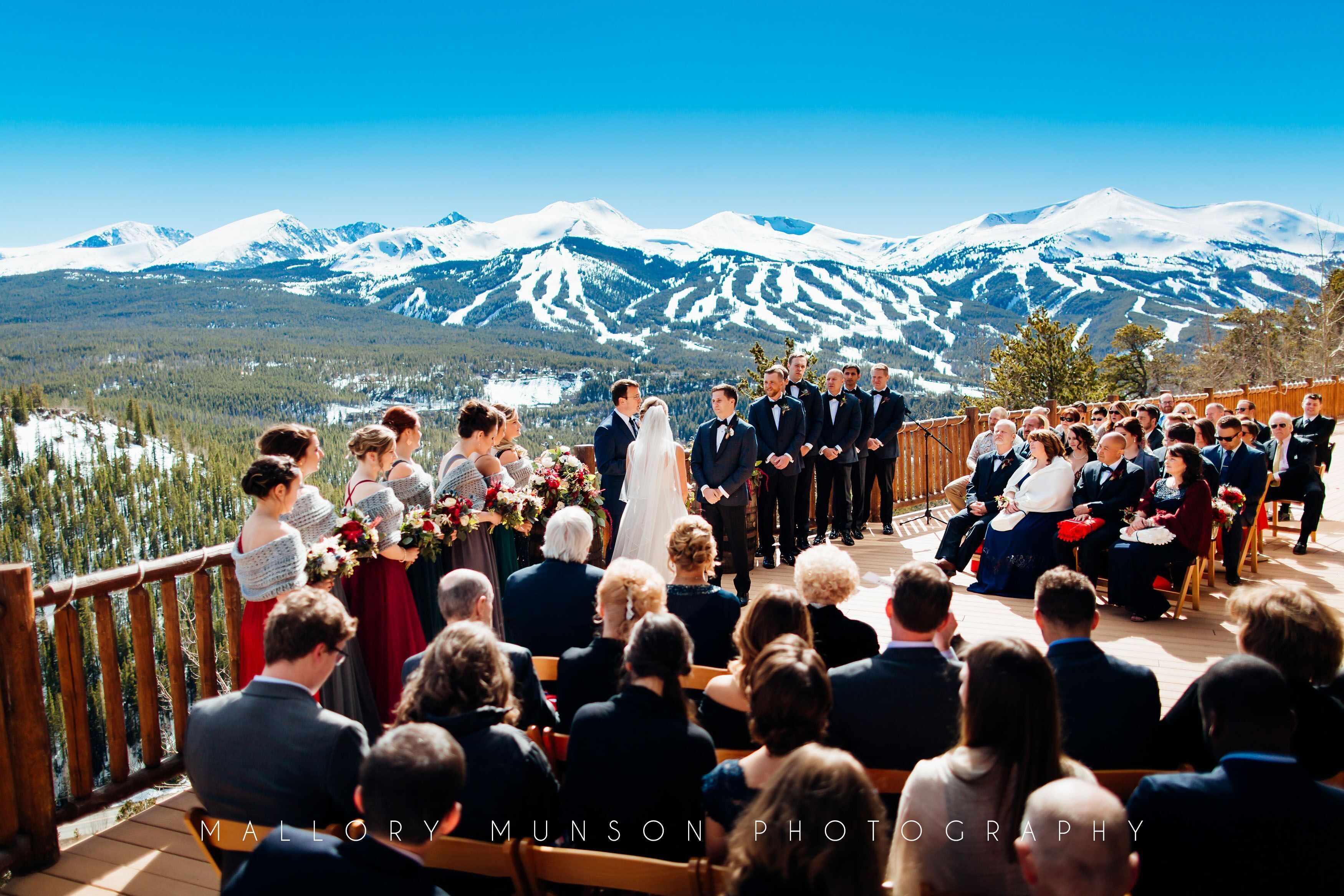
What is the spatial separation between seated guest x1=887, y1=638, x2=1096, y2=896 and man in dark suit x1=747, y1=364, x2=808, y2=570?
5.53 metres

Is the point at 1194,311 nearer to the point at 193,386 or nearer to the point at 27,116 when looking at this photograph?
the point at 193,386

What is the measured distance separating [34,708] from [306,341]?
163570 mm

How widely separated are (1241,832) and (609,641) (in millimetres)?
2065

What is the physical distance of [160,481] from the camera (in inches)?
2972

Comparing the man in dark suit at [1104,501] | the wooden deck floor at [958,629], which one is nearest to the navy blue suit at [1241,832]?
the wooden deck floor at [958,629]

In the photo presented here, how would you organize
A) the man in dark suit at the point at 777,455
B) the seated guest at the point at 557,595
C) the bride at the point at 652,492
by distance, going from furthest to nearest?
the man in dark suit at the point at 777,455
the bride at the point at 652,492
the seated guest at the point at 557,595

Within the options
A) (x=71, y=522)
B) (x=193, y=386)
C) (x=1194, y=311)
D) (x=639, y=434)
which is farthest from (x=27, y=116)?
(x=1194, y=311)

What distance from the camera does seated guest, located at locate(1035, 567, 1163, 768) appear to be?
2680 mm

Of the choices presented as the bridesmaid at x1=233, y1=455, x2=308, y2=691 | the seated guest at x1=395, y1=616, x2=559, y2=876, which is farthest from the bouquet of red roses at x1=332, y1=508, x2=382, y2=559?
the seated guest at x1=395, y1=616, x2=559, y2=876

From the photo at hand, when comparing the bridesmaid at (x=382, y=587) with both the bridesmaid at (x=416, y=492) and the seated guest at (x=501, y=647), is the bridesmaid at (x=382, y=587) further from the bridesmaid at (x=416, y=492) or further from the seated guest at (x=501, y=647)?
the seated guest at (x=501, y=647)

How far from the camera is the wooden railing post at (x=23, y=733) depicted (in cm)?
304

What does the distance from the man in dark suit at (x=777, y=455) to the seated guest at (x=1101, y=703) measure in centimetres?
487

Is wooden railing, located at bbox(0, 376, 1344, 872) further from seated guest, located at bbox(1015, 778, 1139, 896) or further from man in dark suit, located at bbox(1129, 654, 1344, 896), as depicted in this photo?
man in dark suit, located at bbox(1129, 654, 1344, 896)

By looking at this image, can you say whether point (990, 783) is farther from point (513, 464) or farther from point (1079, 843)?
point (513, 464)
